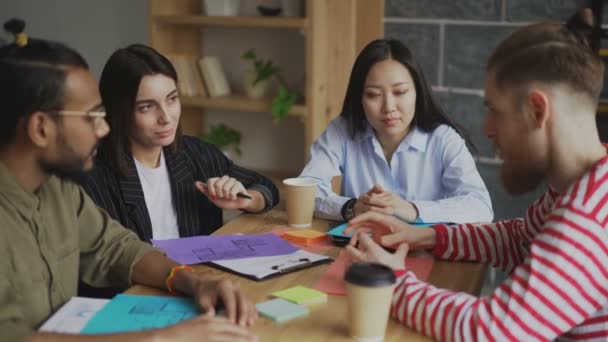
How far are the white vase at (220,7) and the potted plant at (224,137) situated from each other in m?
0.62

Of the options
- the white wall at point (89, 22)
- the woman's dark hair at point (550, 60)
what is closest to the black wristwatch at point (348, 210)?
the woman's dark hair at point (550, 60)

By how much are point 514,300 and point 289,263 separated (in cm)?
53

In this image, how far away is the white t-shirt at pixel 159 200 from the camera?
6.87 feet

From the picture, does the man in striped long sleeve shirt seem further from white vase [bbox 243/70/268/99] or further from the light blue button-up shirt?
white vase [bbox 243/70/268/99]

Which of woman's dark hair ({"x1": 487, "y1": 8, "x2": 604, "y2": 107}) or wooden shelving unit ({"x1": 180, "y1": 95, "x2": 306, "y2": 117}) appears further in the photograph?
wooden shelving unit ({"x1": 180, "y1": 95, "x2": 306, "y2": 117})

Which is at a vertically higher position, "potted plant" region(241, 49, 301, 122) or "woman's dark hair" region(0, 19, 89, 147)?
"woman's dark hair" region(0, 19, 89, 147)

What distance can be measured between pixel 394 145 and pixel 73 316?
1240 mm

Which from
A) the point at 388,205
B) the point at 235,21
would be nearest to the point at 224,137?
the point at 235,21

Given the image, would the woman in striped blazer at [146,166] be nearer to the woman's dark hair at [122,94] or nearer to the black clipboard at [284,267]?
the woman's dark hair at [122,94]

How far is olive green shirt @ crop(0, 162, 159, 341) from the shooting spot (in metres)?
1.29

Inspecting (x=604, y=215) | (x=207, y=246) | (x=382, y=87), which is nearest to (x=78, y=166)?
(x=207, y=246)

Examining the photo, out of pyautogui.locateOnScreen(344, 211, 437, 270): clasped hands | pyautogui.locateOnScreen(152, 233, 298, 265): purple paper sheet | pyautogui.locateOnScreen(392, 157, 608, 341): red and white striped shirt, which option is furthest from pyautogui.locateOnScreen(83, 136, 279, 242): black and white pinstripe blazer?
pyautogui.locateOnScreen(392, 157, 608, 341): red and white striped shirt

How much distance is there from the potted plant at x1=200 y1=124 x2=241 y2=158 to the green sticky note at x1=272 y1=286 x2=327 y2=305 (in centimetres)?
257

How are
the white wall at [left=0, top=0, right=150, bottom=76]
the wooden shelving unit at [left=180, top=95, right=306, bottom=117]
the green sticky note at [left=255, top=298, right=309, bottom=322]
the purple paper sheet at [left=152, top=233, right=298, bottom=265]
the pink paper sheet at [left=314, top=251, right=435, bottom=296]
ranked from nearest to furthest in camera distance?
1. the green sticky note at [left=255, top=298, right=309, bottom=322]
2. the pink paper sheet at [left=314, top=251, right=435, bottom=296]
3. the purple paper sheet at [left=152, top=233, right=298, bottom=265]
4. the wooden shelving unit at [left=180, top=95, right=306, bottom=117]
5. the white wall at [left=0, top=0, right=150, bottom=76]
